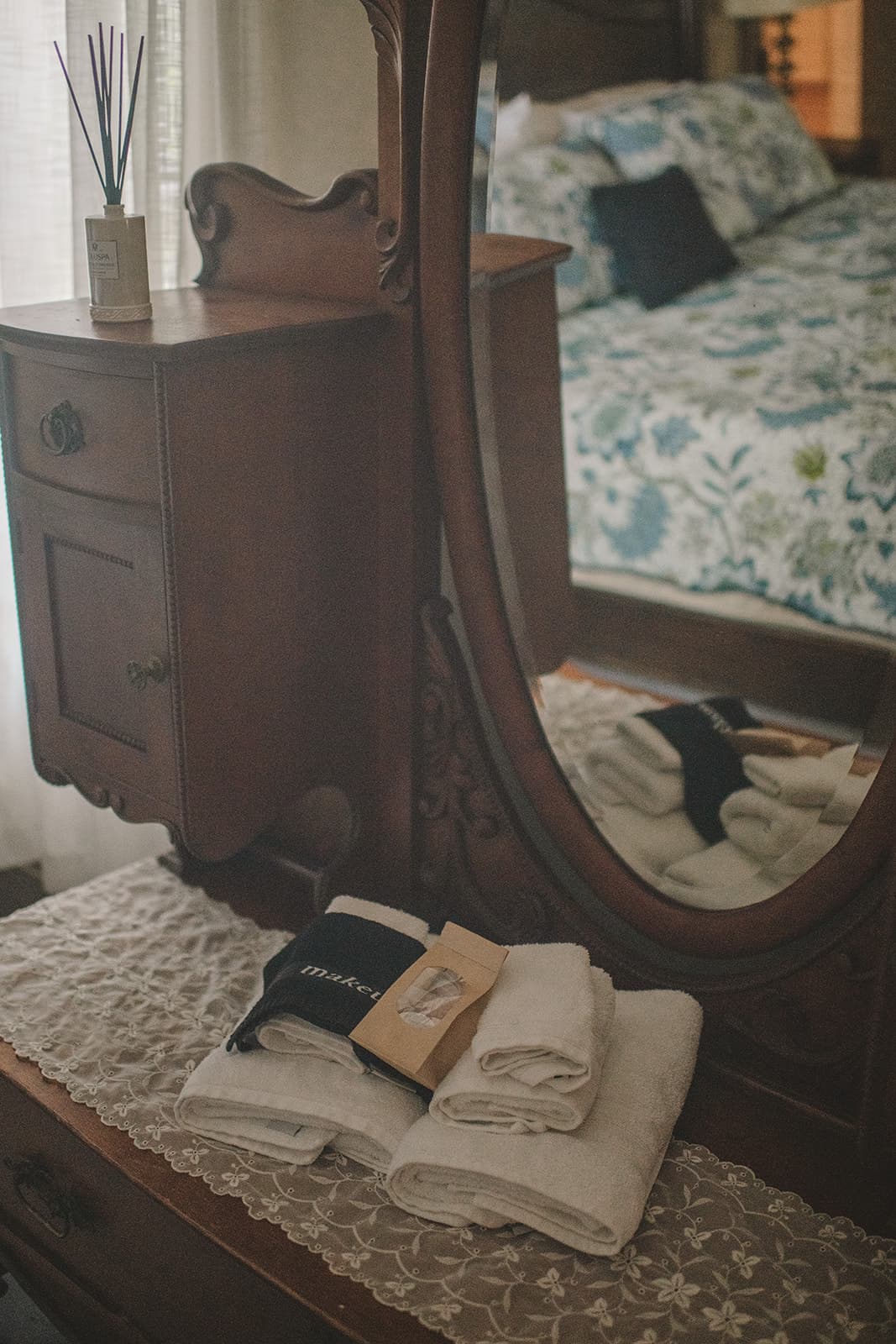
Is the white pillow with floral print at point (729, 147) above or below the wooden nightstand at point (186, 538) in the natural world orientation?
above

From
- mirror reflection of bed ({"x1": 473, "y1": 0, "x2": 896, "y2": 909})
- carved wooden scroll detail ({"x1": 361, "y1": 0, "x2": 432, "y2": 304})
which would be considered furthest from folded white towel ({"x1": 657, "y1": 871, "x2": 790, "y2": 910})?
carved wooden scroll detail ({"x1": 361, "y1": 0, "x2": 432, "y2": 304})

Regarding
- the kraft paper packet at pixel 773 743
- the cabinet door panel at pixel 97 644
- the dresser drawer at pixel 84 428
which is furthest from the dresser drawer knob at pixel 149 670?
the kraft paper packet at pixel 773 743

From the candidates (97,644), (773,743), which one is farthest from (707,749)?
(97,644)

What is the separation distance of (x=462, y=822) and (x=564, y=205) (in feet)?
1.96

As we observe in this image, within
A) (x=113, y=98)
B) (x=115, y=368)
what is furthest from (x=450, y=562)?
(x=113, y=98)

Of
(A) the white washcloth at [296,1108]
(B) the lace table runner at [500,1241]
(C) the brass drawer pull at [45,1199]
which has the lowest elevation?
(C) the brass drawer pull at [45,1199]

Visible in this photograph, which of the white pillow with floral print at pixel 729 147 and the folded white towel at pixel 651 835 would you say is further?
the folded white towel at pixel 651 835

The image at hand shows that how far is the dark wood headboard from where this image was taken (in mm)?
909

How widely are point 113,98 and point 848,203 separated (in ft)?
3.01

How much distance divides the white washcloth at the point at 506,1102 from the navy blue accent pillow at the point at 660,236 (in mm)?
604

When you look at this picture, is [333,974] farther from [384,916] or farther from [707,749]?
[707,749]

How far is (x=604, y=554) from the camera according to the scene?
41.9 inches

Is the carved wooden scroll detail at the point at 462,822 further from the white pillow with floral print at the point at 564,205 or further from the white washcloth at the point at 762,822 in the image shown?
the white pillow with floral print at the point at 564,205

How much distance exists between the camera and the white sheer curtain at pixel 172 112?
1310 millimetres
